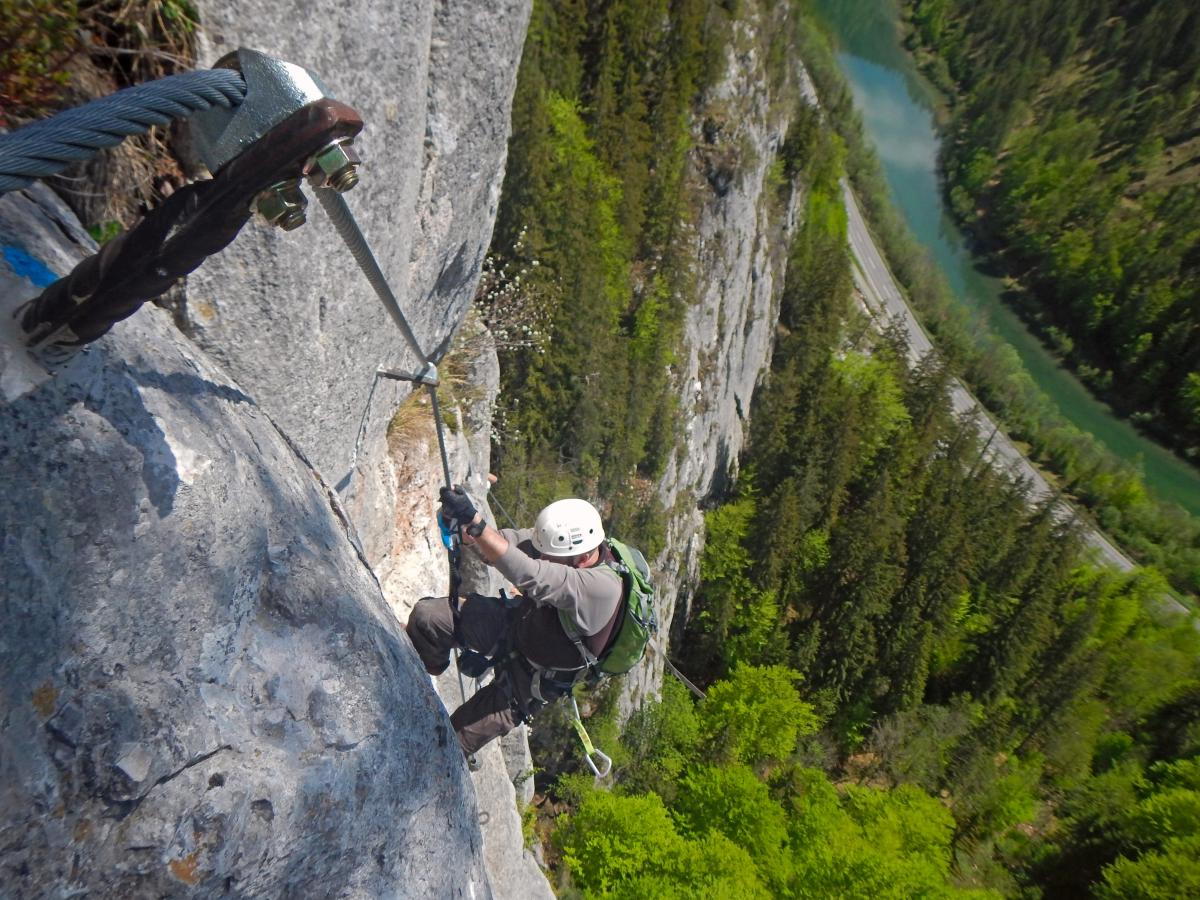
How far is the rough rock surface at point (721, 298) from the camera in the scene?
22.6m

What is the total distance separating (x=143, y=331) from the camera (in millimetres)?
2363

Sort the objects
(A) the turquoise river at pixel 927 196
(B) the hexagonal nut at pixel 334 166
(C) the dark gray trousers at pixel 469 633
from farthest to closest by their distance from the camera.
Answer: (A) the turquoise river at pixel 927 196, (C) the dark gray trousers at pixel 469 633, (B) the hexagonal nut at pixel 334 166

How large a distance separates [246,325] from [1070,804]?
33.6m

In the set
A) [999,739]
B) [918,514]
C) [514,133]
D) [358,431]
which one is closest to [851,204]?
[918,514]

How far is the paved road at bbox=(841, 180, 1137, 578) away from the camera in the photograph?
38.3 meters

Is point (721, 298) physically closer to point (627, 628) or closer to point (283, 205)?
point (627, 628)

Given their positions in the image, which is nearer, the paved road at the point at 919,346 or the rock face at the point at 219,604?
the rock face at the point at 219,604

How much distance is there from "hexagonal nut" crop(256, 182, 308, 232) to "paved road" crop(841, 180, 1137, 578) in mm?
39244

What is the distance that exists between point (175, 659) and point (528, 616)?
2.67m

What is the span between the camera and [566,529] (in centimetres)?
439

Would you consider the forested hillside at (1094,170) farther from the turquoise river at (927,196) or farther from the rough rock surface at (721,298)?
the rough rock surface at (721,298)

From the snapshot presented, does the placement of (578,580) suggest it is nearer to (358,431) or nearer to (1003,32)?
(358,431)

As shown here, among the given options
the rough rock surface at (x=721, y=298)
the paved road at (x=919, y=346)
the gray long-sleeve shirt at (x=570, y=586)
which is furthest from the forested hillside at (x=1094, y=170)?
the gray long-sleeve shirt at (x=570, y=586)

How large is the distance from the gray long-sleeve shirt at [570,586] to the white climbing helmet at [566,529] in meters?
0.25
